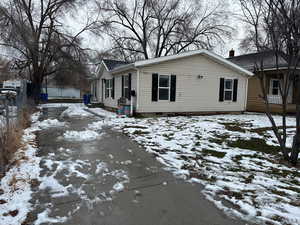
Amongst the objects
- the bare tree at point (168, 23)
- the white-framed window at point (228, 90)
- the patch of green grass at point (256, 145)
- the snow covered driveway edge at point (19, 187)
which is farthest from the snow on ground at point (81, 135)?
the bare tree at point (168, 23)

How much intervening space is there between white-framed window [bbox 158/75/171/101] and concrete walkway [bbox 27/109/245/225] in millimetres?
6304

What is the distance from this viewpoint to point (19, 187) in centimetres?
279

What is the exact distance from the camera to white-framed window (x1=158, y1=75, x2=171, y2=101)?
10.3 meters

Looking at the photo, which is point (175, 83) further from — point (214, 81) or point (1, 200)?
point (1, 200)

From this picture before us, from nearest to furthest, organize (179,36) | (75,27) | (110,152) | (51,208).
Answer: (51,208) < (110,152) < (75,27) < (179,36)

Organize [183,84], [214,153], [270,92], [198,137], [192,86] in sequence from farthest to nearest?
[270,92] < [192,86] < [183,84] < [198,137] < [214,153]

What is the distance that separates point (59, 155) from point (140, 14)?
21589 mm

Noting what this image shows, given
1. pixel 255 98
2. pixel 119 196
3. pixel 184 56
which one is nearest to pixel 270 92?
pixel 255 98

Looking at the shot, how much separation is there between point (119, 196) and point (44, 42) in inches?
658

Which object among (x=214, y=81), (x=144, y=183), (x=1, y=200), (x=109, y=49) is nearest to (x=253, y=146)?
(x=144, y=183)

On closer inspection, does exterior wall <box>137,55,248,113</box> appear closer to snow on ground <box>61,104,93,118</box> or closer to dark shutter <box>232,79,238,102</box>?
dark shutter <box>232,79,238,102</box>

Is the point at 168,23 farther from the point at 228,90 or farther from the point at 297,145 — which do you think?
the point at 297,145

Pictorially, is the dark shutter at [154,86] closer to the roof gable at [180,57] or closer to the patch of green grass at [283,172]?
the roof gable at [180,57]

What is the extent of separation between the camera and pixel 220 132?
6.68 m
